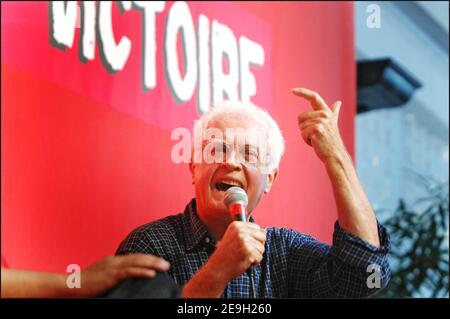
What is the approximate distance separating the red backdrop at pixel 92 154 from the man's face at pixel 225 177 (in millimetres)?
207

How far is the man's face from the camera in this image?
70.1 inches

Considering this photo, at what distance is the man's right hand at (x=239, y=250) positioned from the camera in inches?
61.0

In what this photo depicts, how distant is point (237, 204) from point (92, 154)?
87 centimetres

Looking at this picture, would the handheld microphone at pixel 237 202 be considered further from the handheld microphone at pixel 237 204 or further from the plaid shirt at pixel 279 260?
the plaid shirt at pixel 279 260

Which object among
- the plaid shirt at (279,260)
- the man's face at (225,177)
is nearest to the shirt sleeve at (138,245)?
the plaid shirt at (279,260)

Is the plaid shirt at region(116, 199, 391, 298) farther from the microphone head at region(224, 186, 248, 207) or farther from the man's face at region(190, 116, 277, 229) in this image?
the microphone head at region(224, 186, 248, 207)

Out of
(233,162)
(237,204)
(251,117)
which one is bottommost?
(237,204)

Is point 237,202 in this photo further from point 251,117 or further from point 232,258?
point 251,117

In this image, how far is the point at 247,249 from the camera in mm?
1546

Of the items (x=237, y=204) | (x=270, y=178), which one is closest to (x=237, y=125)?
(x=270, y=178)

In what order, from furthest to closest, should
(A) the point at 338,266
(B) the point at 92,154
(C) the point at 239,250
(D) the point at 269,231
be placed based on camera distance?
(B) the point at 92,154 → (D) the point at 269,231 → (A) the point at 338,266 → (C) the point at 239,250

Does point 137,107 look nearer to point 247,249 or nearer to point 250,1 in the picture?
point 250,1

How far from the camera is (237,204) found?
1.62 meters
